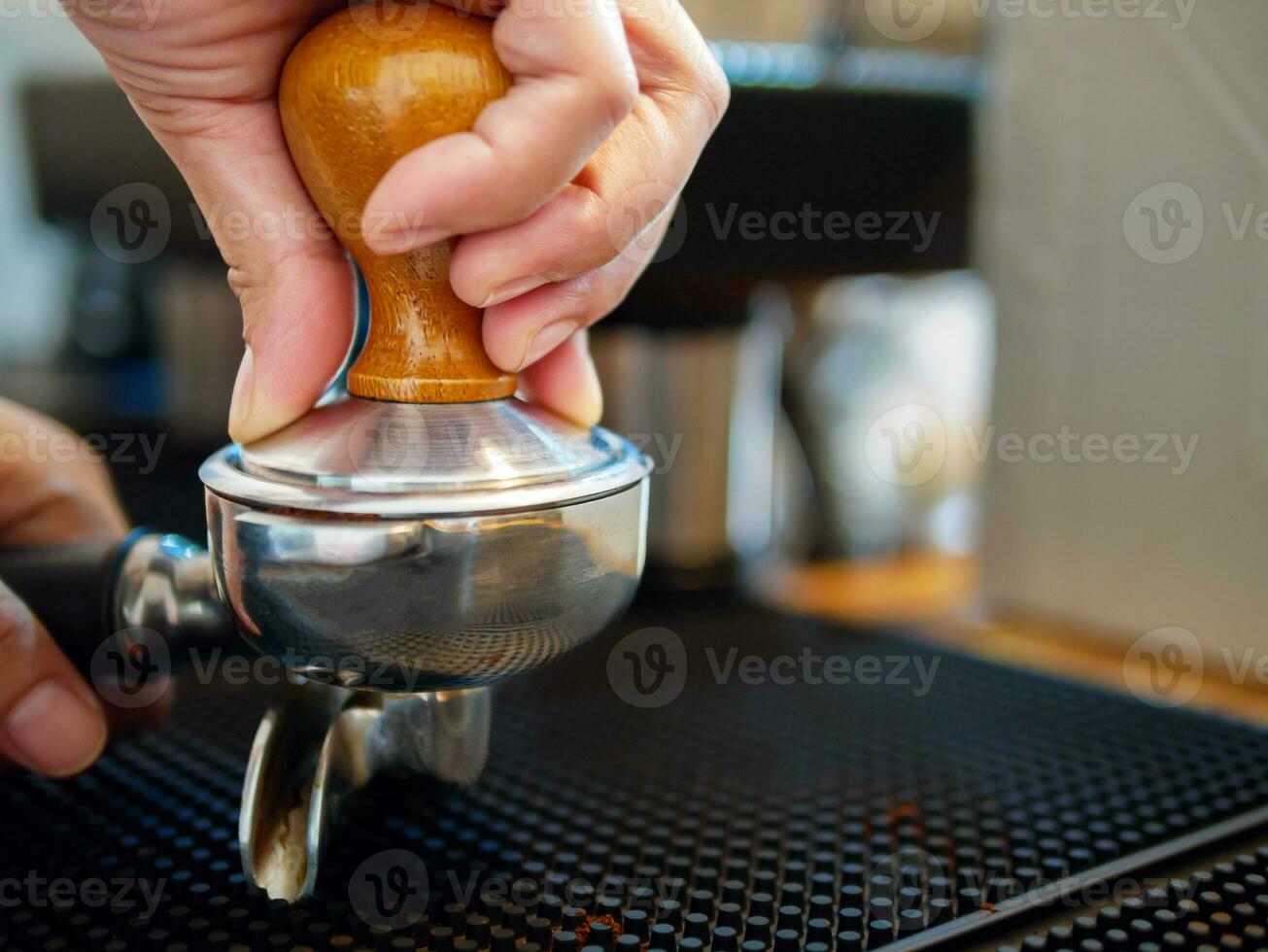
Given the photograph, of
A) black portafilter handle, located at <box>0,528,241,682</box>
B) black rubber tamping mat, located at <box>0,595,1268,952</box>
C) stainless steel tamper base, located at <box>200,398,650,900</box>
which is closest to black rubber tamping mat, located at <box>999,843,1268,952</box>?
black rubber tamping mat, located at <box>0,595,1268,952</box>

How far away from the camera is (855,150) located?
66 centimetres

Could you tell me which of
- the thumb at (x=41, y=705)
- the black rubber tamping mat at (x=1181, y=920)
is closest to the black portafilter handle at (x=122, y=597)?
the thumb at (x=41, y=705)

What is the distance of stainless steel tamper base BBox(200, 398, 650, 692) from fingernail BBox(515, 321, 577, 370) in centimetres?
2

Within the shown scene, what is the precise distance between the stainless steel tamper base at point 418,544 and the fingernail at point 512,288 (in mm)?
27

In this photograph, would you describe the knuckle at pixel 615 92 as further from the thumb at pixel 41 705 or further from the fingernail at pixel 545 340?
the thumb at pixel 41 705

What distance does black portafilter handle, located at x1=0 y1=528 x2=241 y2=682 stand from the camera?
1.20 feet

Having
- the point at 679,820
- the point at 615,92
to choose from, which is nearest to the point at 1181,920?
the point at 679,820

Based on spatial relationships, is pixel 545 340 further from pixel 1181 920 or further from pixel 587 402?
pixel 1181 920

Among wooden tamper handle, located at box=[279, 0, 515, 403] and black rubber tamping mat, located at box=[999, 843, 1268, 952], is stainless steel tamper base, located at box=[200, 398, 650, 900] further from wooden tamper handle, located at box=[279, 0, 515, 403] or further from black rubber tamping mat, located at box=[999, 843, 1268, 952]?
black rubber tamping mat, located at box=[999, 843, 1268, 952]

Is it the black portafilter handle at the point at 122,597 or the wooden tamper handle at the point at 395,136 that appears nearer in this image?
the wooden tamper handle at the point at 395,136

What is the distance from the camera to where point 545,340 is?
0.32 m

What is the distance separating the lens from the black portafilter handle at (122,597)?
1.20 feet

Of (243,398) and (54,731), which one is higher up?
(243,398)

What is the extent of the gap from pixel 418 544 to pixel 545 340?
84 millimetres
